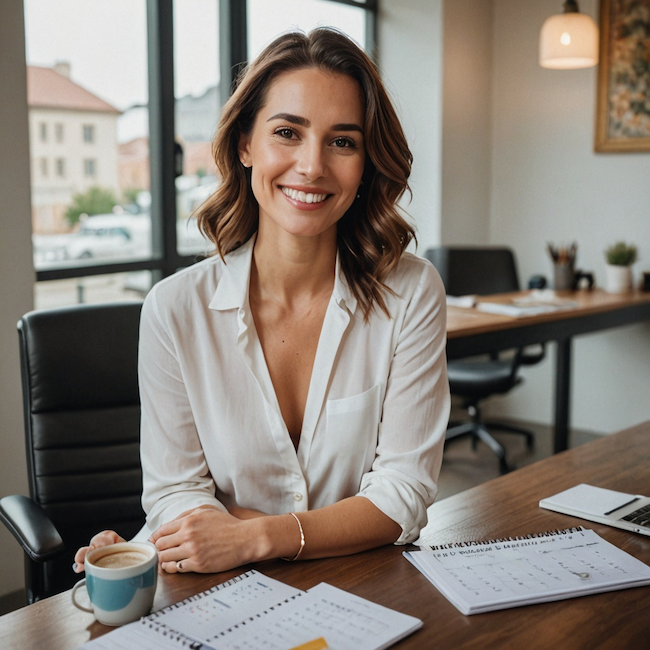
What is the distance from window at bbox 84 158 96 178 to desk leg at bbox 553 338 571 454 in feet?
7.24

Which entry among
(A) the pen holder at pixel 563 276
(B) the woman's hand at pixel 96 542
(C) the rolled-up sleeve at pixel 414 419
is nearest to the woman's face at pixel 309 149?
(C) the rolled-up sleeve at pixel 414 419

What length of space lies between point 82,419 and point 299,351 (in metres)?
0.56

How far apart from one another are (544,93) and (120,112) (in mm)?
2430

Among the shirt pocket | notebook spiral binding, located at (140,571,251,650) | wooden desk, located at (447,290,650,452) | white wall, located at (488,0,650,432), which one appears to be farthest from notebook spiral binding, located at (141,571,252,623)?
white wall, located at (488,0,650,432)

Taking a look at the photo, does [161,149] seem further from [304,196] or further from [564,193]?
[564,193]

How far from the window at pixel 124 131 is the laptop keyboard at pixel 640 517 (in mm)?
2099

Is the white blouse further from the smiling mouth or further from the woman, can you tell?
the smiling mouth

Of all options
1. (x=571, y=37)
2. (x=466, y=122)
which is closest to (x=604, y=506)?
(x=571, y=37)

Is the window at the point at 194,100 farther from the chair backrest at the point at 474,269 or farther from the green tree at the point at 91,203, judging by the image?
the chair backrest at the point at 474,269

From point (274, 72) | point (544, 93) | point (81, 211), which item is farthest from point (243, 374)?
point (544, 93)

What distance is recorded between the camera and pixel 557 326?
338cm

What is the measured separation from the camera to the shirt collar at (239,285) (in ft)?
4.80

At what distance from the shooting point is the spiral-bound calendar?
1.06 m

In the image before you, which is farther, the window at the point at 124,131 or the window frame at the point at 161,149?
the window frame at the point at 161,149
